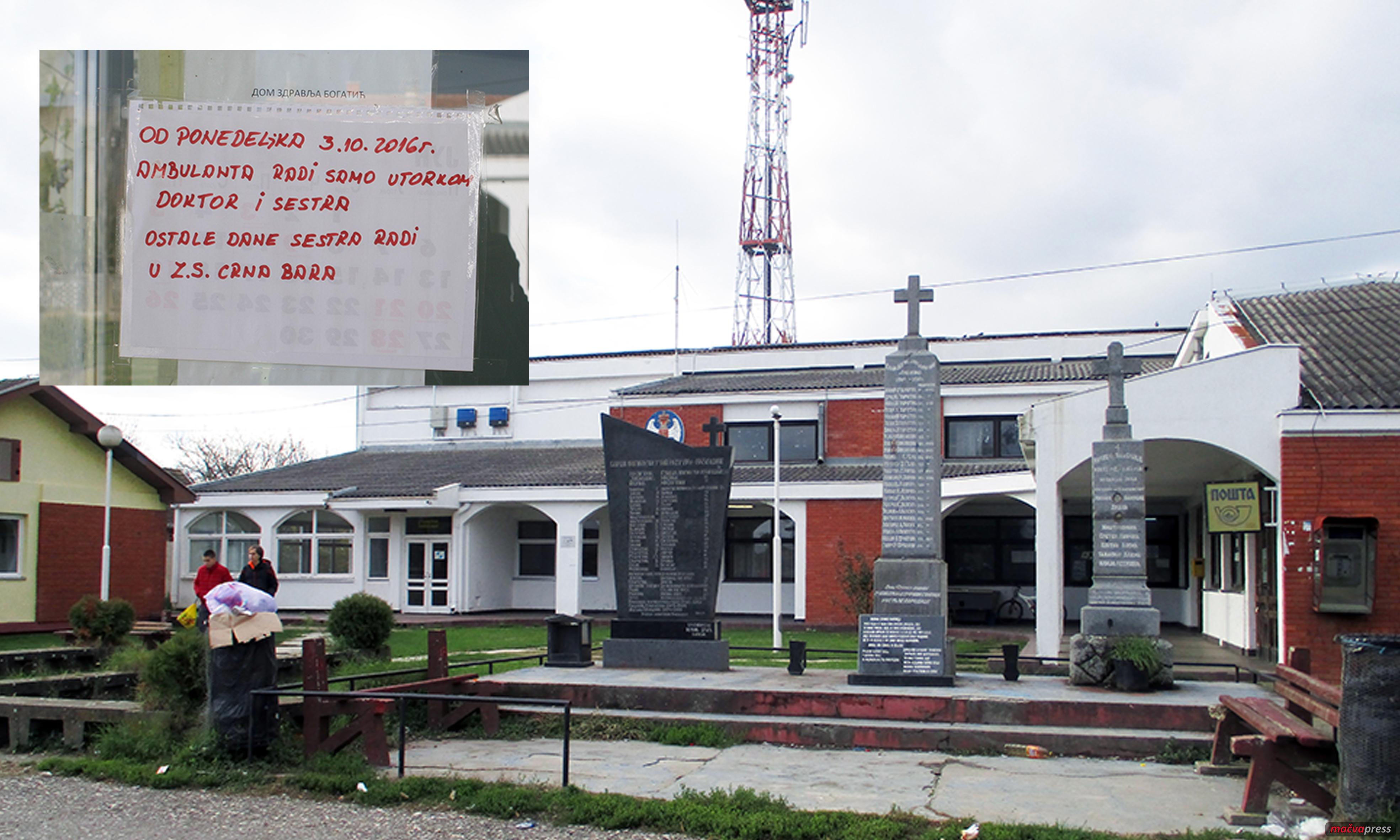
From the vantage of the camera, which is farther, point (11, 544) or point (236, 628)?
point (11, 544)

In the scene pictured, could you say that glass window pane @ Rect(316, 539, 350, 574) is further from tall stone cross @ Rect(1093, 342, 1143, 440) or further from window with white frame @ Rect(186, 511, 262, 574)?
tall stone cross @ Rect(1093, 342, 1143, 440)

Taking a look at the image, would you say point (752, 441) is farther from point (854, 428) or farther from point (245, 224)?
point (245, 224)

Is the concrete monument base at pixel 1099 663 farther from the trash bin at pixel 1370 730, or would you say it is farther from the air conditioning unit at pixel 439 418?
the air conditioning unit at pixel 439 418

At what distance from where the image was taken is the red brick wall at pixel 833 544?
94.4 feet

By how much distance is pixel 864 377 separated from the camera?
33188mm

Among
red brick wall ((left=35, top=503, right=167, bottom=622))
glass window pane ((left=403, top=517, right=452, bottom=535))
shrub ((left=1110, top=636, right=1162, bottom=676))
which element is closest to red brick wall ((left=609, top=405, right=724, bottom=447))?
glass window pane ((left=403, top=517, right=452, bottom=535))

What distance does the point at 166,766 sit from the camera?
9.16 meters

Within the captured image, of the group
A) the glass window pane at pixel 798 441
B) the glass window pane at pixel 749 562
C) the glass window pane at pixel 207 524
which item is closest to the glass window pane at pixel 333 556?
the glass window pane at pixel 207 524

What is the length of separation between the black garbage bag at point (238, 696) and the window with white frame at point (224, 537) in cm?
2588

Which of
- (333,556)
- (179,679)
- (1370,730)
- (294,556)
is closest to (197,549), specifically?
(294,556)

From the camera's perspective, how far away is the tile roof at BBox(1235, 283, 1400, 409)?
1584cm

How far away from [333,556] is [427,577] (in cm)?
328

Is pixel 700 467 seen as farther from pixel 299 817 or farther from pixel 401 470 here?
pixel 401 470

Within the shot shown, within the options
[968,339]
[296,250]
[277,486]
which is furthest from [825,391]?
[296,250]
